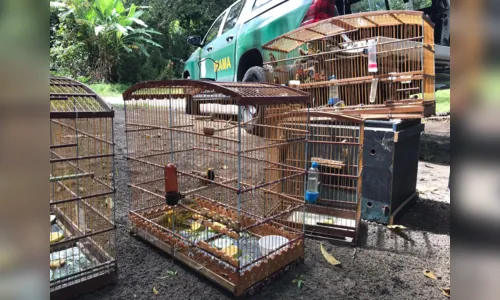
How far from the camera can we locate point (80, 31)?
11961mm

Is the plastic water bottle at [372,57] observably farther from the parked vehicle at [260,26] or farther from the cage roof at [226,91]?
the cage roof at [226,91]

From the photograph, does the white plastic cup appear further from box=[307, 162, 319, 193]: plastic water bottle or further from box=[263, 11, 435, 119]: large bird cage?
box=[263, 11, 435, 119]: large bird cage

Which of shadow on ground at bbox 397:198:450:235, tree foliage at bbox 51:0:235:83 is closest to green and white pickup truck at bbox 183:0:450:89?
shadow on ground at bbox 397:198:450:235

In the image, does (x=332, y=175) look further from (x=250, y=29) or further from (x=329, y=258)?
(x=250, y=29)

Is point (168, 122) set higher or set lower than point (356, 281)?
higher

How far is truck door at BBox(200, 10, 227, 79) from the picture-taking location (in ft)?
23.9

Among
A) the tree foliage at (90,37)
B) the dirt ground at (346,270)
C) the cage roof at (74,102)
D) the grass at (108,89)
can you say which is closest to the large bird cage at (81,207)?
the cage roof at (74,102)

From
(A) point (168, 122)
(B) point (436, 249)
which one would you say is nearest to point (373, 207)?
(B) point (436, 249)

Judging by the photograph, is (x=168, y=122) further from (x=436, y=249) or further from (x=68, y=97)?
(x=436, y=249)

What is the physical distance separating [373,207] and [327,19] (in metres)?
2.32

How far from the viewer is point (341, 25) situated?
458cm

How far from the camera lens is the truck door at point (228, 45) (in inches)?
248

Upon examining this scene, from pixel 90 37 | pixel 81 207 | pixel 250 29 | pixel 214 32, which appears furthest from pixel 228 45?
pixel 90 37

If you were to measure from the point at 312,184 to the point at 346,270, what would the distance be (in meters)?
0.96
